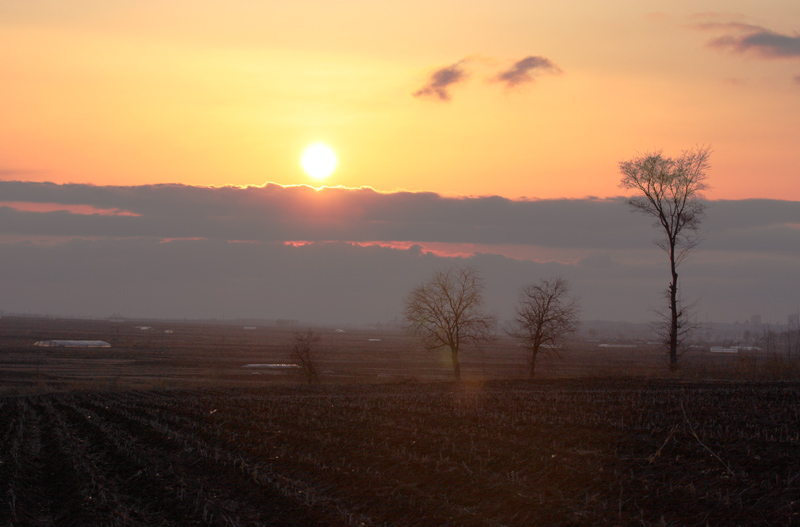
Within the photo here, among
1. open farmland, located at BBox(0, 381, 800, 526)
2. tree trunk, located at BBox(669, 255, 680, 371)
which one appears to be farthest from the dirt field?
tree trunk, located at BBox(669, 255, 680, 371)

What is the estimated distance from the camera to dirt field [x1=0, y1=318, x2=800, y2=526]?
35.2 ft

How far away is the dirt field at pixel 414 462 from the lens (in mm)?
10734

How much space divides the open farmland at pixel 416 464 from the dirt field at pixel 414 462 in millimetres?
55

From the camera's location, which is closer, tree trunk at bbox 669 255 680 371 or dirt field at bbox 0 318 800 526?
dirt field at bbox 0 318 800 526

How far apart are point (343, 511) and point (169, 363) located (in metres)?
86.2

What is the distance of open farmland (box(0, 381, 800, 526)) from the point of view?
10695 millimetres

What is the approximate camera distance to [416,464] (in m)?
14.3

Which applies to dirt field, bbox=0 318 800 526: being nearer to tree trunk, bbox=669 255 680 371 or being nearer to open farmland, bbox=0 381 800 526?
open farmland, bbox=0 381 800 526

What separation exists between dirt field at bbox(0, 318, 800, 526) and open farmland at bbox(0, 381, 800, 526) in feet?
0.18

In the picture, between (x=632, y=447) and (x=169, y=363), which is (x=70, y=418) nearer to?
(x=632, y=447)

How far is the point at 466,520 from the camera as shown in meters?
10.5

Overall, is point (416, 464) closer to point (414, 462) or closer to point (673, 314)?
point (414, 462)

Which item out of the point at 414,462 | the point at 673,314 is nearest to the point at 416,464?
the point at 414,462

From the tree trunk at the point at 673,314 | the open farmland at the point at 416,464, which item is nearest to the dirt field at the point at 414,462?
the open farmland at the point at 416,464
